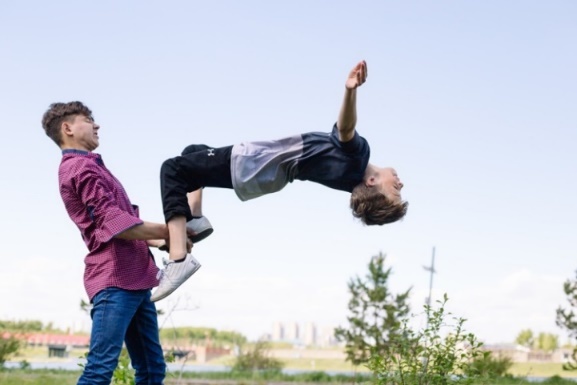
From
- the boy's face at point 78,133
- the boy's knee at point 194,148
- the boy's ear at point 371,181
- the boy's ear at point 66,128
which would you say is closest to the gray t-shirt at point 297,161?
the boy's ear at point 371,181

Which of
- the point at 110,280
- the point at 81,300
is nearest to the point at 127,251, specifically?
the point at 110,280

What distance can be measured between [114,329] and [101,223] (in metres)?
0.54

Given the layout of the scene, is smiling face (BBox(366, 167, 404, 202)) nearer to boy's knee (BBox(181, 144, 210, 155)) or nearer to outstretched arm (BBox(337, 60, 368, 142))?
outstretched arm (BBox(337, 60, 368, 142))

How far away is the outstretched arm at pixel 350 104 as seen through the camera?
414cm

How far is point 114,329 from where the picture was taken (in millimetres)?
4066

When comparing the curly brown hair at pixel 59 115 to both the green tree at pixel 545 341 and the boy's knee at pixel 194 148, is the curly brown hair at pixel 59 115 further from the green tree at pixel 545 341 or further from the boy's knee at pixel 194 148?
the green tree at pixel 545 341

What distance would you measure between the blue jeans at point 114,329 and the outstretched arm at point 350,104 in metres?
1.37

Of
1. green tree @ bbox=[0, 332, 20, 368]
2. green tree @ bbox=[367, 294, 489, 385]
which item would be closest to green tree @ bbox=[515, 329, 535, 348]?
green tree @ bbox=[0, 332, 20, 368]

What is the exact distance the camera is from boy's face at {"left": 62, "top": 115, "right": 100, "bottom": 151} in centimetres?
439

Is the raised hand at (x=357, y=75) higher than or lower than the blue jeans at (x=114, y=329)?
higher

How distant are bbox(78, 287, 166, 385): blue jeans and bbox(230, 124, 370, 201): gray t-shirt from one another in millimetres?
838

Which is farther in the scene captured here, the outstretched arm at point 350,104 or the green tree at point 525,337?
the green tree at point 525,337

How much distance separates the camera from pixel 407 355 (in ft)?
19.5

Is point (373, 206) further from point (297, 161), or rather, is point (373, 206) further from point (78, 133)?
point (78, 133)
